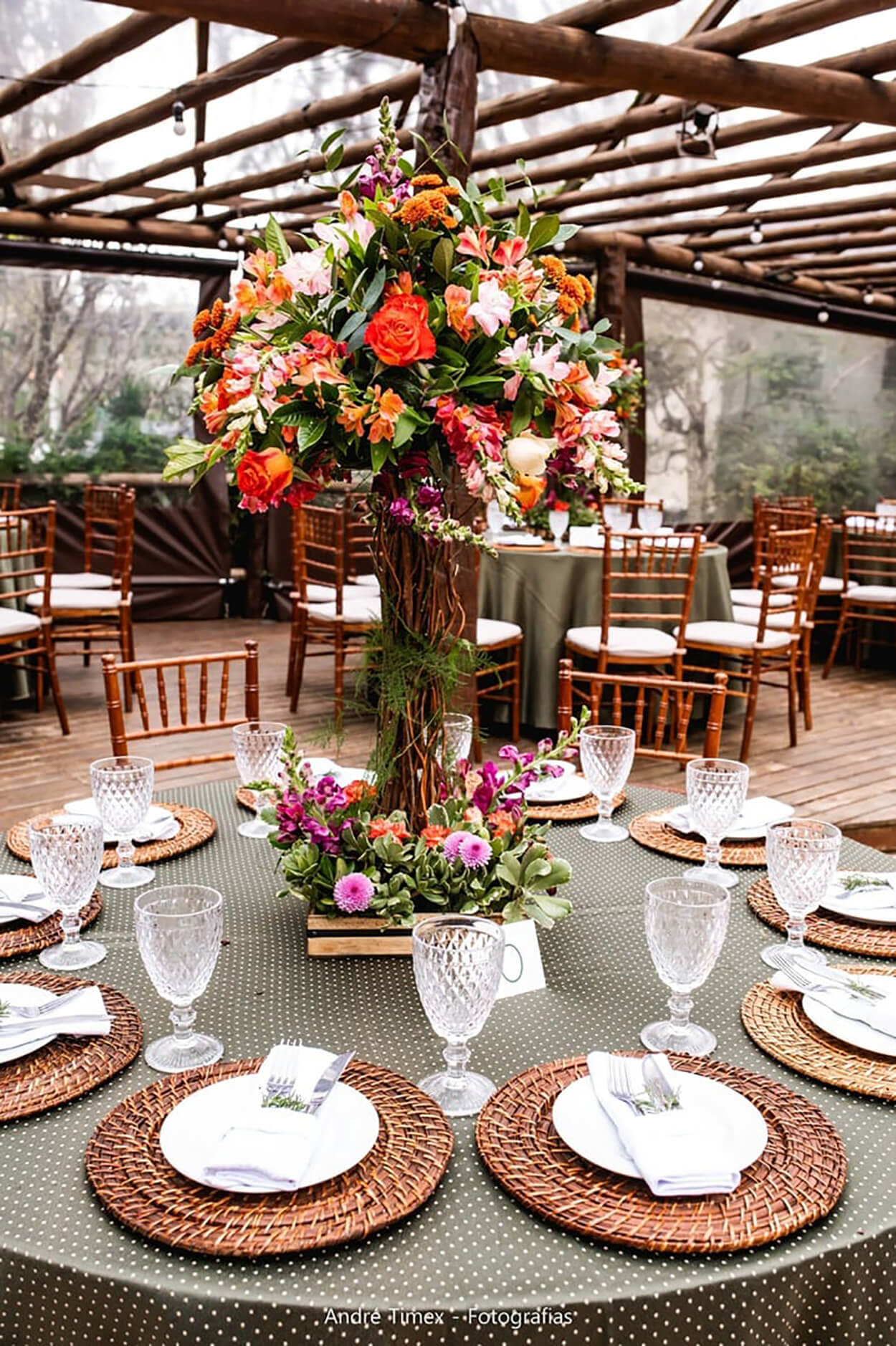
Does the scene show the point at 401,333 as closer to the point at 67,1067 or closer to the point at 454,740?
the point at 454,740

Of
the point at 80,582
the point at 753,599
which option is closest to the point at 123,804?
the point at 80,582

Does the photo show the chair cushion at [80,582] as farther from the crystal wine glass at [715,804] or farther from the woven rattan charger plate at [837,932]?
the woven rattan charger plate at [837,932]

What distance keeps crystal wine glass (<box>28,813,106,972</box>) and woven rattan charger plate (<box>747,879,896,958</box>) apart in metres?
0.83

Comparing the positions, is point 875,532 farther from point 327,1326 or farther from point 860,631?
point 327,1326

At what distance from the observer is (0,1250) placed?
902 mm

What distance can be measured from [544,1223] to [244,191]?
6.63m

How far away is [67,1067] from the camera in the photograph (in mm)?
1167

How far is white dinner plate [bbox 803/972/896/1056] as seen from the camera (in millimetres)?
1224

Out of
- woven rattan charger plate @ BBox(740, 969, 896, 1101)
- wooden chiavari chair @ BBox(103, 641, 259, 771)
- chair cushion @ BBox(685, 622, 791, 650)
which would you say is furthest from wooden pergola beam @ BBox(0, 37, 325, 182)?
woven rattan charger plate @ BBox(740, 969, 896, 1101)

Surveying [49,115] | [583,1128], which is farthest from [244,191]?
[583,1128]

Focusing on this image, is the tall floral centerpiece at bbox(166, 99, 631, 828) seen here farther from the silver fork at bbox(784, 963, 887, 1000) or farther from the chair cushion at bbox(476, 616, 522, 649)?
the chair cushion at bbox(476, 616, 522, 649)

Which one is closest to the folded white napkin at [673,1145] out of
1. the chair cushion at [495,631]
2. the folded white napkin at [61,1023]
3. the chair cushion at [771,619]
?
the folded white napkin at [61,1023]

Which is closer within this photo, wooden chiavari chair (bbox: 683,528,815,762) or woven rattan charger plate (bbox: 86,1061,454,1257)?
woven rattan charger plate (bbox: 86,1061,454,1257)

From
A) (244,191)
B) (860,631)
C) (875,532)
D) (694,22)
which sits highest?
(694,22)
